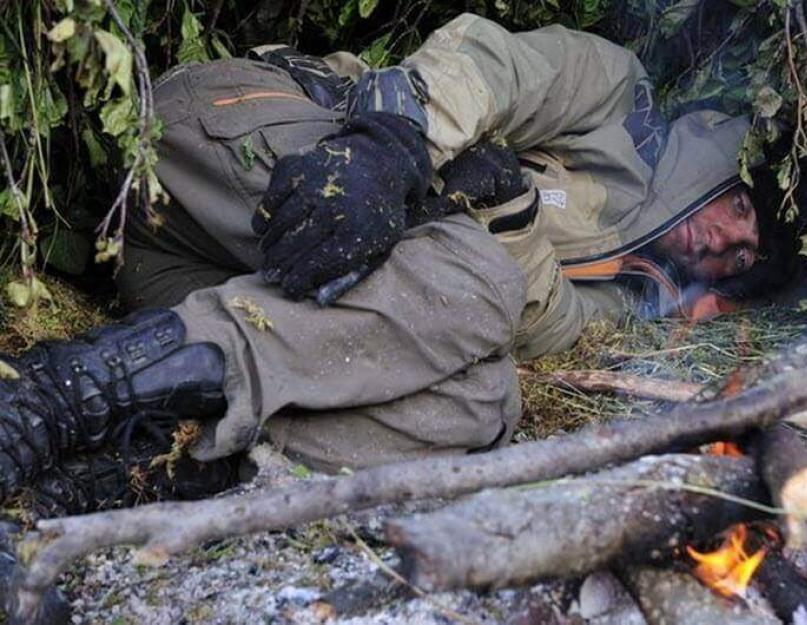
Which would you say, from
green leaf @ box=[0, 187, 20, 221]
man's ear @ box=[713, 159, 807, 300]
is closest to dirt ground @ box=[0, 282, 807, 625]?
green leaf @ box=[0, 187, 20, 221]

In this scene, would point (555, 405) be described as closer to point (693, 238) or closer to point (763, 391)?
point (693, 238)

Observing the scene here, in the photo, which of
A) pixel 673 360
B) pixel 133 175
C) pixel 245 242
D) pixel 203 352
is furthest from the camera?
pixel 673 360

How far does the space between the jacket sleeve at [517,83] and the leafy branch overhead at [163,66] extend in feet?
0.91

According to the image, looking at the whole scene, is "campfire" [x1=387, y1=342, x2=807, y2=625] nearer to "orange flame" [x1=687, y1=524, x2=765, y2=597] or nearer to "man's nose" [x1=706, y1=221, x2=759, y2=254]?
"orange flame" [x1=687, y1=524, x2=765, y2=597]

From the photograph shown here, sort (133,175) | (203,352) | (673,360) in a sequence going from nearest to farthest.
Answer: (133,175) → (203,352) → (673,360)

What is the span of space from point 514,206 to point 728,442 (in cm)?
105

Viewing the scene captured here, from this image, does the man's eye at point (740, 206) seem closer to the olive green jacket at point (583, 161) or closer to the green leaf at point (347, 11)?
the olive green jacket at point (583, 161)

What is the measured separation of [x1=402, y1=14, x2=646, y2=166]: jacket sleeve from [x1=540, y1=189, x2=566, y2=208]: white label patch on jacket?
144 millimetres

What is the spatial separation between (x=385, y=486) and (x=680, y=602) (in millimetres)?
519

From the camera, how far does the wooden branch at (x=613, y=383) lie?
301 centimetres

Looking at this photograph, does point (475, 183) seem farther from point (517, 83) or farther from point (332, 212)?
point (332, 212)

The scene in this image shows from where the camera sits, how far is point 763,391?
1920 mm

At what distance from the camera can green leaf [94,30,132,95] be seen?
78.2 inches

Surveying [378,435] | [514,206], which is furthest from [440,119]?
[378,435]
